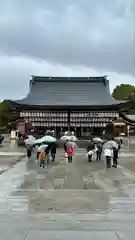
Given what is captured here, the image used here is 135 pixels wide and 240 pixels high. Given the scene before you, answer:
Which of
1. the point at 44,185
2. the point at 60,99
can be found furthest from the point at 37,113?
the point at 44,185

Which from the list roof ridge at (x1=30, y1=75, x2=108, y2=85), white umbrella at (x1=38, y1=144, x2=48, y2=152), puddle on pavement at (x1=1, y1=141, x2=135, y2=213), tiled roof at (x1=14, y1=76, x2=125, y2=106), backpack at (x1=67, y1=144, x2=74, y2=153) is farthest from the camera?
roof ridge at (x1=30, y1=75, x2=108, y2=85)

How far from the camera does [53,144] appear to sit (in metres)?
21.7

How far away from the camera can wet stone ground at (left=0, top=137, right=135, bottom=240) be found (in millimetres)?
6062

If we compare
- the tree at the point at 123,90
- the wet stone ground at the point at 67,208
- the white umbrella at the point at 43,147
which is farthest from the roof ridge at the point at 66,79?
the tree at the point at 123,90

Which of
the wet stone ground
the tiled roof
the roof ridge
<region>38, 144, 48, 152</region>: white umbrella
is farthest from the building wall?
the wet stone ground

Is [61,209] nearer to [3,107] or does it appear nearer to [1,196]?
[1,196]

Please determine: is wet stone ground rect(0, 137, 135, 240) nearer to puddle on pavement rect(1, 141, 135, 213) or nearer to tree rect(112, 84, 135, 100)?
puddle on pavement rect(1, 141, 135, 213)

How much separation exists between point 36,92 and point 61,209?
173 feet

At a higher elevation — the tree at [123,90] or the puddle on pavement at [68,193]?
the tree at [123,90]

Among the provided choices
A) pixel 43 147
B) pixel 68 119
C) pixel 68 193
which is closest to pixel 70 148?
pixel 43 147

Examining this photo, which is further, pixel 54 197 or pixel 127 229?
pixel 54 197

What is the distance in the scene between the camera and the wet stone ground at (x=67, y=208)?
606 cm

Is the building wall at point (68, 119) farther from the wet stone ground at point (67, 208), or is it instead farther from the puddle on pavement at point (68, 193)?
the wet stone ground at point (67, 208)

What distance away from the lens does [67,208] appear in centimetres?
808
